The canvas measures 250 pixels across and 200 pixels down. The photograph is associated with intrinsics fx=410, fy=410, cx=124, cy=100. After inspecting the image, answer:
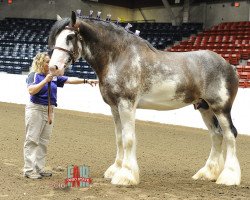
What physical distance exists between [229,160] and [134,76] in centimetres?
164

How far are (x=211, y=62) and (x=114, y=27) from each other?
133 cm

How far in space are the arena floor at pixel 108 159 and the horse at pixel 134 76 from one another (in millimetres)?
345

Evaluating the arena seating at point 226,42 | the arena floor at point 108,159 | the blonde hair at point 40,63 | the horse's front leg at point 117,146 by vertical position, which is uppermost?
the arena seating at point 226,42

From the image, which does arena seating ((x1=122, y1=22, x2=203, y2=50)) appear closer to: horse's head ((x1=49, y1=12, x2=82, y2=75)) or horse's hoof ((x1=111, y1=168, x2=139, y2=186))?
horse's head ((x1=49, y1=12, x2=82, y2=75))

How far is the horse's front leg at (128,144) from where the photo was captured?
473 centimetres

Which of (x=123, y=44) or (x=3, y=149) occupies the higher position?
(x=123, y=44)

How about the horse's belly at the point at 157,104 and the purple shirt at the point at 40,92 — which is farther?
the purple shirt at the point at 40,92

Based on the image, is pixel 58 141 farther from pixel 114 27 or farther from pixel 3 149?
pixel 114 27

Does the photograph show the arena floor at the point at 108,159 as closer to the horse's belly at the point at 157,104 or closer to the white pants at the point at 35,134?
the white pants at the point at 35,134

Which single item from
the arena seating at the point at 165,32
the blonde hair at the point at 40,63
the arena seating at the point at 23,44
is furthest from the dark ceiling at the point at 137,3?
the blonde hair at the point at 40,63

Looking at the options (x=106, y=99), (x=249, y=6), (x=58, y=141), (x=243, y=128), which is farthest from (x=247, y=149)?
(x=249, y=6)

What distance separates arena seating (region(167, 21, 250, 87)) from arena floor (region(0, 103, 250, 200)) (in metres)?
5.94

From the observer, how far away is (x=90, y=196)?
4426 millimetres

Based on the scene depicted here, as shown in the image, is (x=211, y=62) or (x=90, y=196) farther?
(x=211, y=62)
